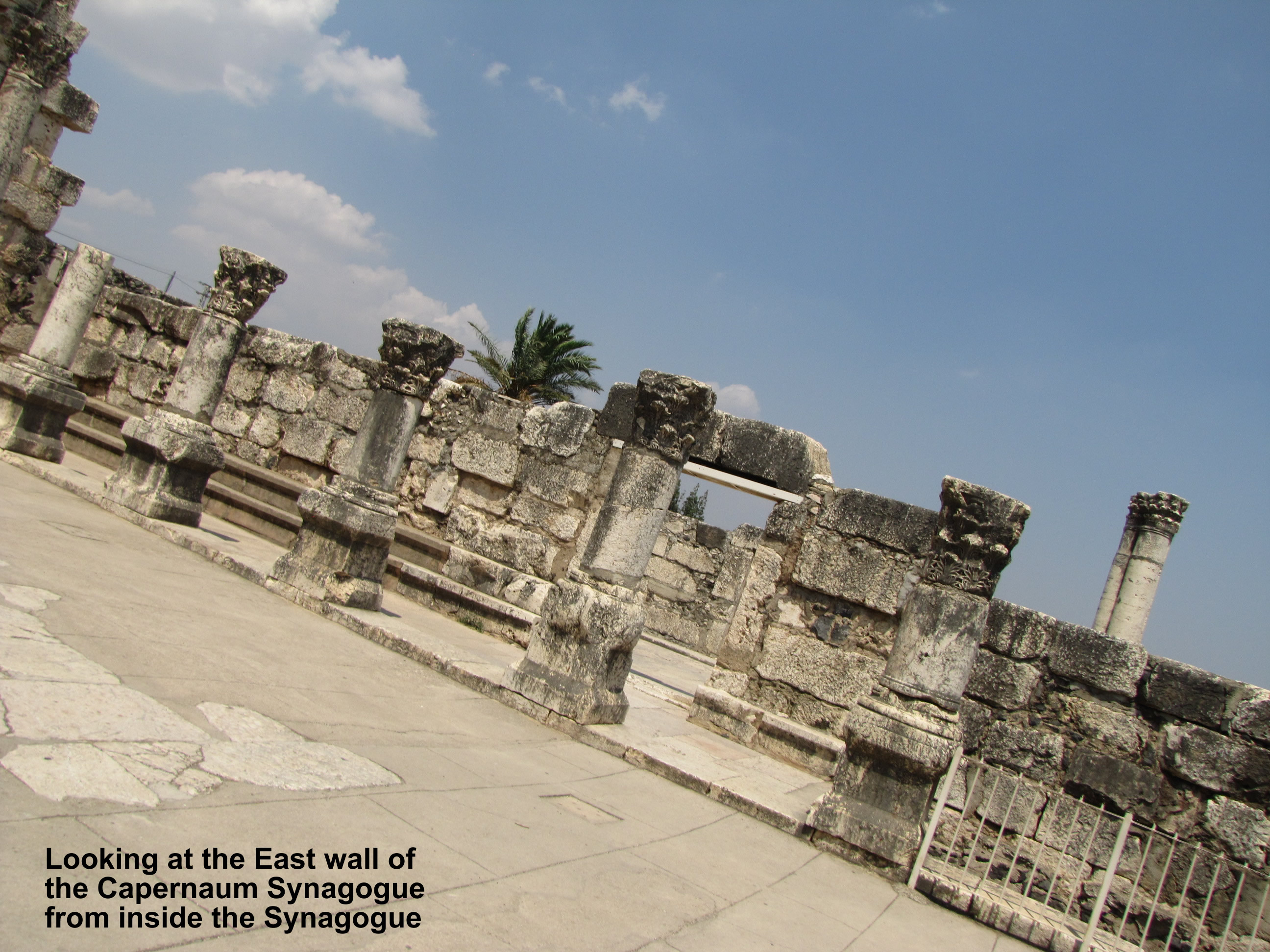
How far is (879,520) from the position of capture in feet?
21.1

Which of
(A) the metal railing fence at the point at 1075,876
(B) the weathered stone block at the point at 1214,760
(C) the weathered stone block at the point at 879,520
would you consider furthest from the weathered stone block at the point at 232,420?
(B) the weathered stone block at the point at 1214,760

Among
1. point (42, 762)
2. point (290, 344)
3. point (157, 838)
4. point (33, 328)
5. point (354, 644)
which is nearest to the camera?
point (157, 838)

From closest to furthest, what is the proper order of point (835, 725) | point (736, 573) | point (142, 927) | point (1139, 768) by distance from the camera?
point (142, 927) → point (1139, 768) → point (835, 725) → point (736, 573)

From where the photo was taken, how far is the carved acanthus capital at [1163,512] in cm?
1111

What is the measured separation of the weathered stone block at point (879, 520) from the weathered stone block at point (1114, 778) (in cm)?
171

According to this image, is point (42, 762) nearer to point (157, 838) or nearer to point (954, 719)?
point (157, 838)

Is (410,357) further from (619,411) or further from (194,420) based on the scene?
(194,420)

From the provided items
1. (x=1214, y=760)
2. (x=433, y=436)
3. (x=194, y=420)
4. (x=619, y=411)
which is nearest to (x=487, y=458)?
(x=433, y=436)

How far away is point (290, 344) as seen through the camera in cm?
931

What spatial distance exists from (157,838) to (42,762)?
54 centimetres

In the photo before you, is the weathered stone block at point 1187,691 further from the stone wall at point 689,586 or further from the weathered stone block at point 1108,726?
the stone wall at point 689,586

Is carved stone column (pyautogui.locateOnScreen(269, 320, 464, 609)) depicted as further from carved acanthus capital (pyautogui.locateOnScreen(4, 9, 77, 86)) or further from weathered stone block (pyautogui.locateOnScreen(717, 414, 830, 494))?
carved acanthus capital (pyautogui.locateOnScreen(4, 9, 77, 86))

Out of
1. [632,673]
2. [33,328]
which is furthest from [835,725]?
[33,328]

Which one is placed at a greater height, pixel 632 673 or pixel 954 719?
pixel 954 719
